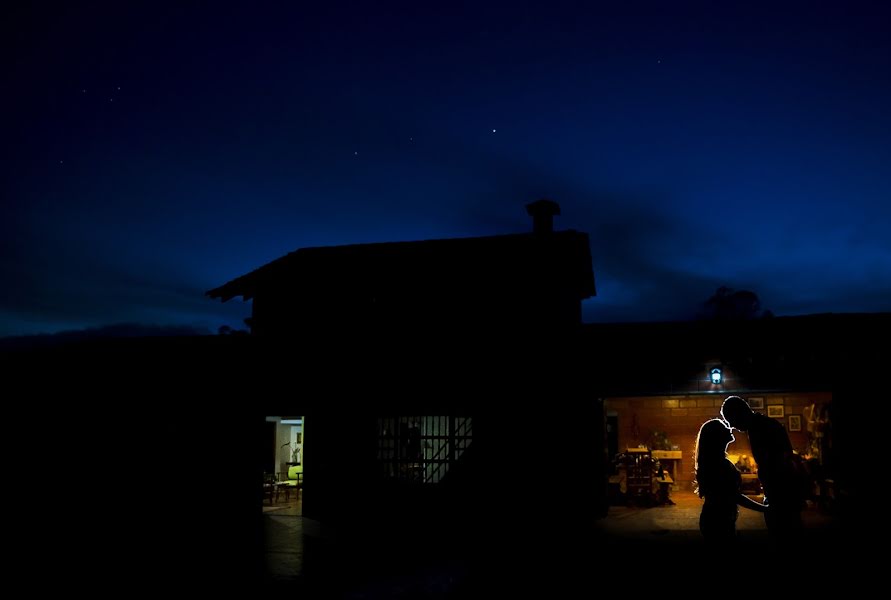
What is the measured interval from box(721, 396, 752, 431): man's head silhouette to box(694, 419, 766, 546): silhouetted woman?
167mm

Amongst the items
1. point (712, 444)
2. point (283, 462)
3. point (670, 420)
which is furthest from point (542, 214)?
point (283, 462)

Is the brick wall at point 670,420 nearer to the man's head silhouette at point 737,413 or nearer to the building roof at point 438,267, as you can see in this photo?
the building roof at point 438,267

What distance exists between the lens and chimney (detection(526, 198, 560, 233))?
15.4 meters

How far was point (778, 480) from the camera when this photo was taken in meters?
5.50

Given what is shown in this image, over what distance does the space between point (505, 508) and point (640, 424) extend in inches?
298

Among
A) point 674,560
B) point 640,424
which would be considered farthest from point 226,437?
point 640,424

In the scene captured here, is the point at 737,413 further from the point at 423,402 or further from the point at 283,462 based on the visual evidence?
the point at 283,462

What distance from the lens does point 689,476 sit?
18.4 meters

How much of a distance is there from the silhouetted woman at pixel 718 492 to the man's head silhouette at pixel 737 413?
6.6 inches

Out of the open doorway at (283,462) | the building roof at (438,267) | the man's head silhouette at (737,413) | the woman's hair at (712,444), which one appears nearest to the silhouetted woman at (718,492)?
the woman's hair at (712,444)

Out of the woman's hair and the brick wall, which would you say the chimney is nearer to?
the brick wall

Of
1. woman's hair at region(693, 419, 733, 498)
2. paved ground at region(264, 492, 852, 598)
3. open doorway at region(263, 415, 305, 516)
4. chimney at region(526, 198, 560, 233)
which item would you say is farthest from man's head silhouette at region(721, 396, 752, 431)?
open doorway at region(263, 415, 305, 516)

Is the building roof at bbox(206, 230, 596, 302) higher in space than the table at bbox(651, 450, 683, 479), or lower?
higher

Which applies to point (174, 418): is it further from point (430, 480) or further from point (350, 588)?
point (350, 588)
